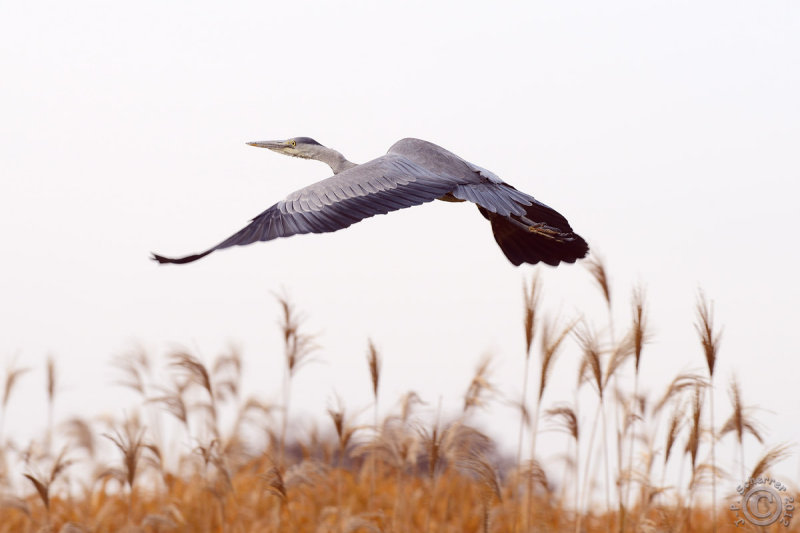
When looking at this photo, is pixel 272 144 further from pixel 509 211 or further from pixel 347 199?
pixel 509 211

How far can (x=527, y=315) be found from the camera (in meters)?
4.04

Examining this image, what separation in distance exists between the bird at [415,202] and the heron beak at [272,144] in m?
0.62

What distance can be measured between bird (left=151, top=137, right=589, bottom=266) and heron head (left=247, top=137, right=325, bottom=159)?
32 centimetres

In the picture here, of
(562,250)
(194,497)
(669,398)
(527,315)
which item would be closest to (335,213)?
(527,315)

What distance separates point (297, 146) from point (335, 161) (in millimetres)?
435

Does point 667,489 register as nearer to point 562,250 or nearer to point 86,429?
point 562,250

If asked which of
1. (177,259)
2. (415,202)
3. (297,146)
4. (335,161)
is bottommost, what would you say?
(177,259)

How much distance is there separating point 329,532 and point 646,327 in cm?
214

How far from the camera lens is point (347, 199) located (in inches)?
163

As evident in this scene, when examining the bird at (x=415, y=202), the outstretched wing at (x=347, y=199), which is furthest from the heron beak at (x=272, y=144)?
the outstretched wing at (x=347, y=199)

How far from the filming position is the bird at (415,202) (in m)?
3.94

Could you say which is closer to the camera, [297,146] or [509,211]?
[509,211]

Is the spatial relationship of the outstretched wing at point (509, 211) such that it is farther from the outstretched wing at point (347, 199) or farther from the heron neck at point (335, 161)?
the heron neck at point (335, 161)

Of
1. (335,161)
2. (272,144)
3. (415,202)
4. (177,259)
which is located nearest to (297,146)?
(272,144)
